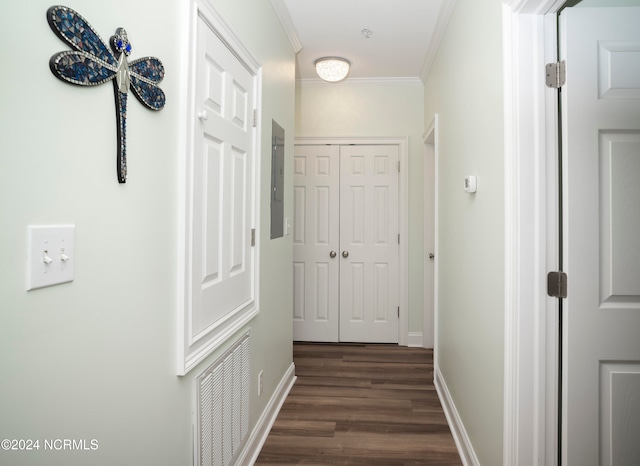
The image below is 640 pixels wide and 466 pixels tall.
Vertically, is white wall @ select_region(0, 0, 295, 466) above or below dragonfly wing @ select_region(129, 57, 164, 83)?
below

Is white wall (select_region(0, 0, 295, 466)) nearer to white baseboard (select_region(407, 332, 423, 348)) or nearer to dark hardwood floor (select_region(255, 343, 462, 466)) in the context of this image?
dark hardwood floor (select_region(255, 343, 462, 466))

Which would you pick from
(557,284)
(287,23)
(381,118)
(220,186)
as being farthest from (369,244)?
(557,284)

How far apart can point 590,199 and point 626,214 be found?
13cm

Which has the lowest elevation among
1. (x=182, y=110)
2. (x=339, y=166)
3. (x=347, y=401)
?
(x=347, y=401)

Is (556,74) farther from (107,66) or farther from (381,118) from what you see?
(381,118)

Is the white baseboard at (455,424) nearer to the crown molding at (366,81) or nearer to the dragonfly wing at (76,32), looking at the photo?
the dragonfly wing at (76,32)

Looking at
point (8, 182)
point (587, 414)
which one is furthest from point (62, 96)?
point (587, 414)

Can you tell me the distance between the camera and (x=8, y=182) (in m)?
0.74

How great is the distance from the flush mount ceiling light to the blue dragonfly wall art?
258 centimetres

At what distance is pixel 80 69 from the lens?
0.89 metres

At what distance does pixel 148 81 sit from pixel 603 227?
1499 millimetres

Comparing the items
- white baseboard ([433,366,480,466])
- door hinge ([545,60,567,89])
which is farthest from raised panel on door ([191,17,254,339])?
white baseboard ([433,366,480,466])

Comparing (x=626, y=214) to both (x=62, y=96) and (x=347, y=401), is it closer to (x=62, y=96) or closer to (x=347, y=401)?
(x=62, y=96)

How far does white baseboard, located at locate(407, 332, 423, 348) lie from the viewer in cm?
414
